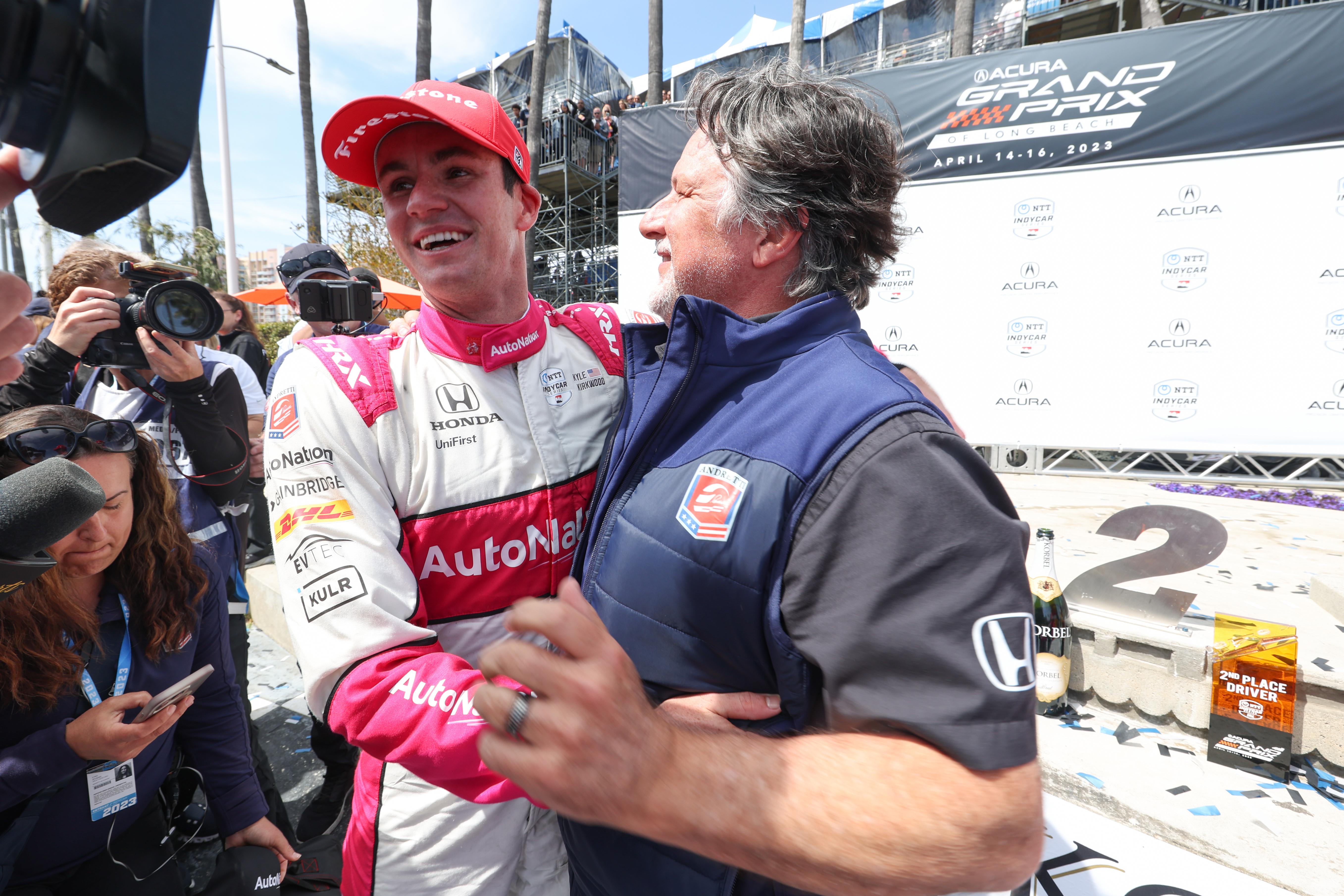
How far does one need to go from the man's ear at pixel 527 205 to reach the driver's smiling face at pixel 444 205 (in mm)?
148

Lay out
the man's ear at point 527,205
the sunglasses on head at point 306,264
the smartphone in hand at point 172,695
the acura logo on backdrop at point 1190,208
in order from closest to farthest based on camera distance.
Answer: the man's ear at point 527,205 → the smartphone in hand at point 172,695 → the sunglasses on head at point 306,264 → the acura logo on backdrop at point 1190,208

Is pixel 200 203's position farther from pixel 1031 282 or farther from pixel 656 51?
pixel 1031 282

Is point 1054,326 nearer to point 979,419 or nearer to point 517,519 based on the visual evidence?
point 979,419

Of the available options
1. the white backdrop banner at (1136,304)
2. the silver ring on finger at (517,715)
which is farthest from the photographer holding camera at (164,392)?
the white backdrop banner at (1136,304)

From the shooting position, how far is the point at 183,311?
7.23 feet

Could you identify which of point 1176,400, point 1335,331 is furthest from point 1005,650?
point 1335,331

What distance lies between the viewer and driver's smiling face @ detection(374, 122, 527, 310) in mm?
1411

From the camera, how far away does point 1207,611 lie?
2.99 meters

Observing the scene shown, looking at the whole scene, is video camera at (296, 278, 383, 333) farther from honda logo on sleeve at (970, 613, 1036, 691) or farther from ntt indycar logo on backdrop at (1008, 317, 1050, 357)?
ntt indycar logo on backdrop at (1008, 317, 1050, 357)

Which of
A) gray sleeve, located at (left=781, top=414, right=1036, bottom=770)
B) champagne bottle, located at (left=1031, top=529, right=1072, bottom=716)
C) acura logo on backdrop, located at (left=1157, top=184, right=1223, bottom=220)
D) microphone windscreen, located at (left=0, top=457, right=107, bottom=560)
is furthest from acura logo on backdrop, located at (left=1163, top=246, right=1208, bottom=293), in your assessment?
microphone windscreen, located at (left=0, top=457, right=107, bottom=560)

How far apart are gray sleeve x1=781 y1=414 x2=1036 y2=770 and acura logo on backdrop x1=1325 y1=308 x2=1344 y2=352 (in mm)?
6532

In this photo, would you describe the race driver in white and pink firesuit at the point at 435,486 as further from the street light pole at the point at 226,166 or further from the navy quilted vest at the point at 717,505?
the street light pole at the point at 226,166

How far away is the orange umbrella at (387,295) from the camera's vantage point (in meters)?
7.11

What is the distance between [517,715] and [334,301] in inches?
97.3
